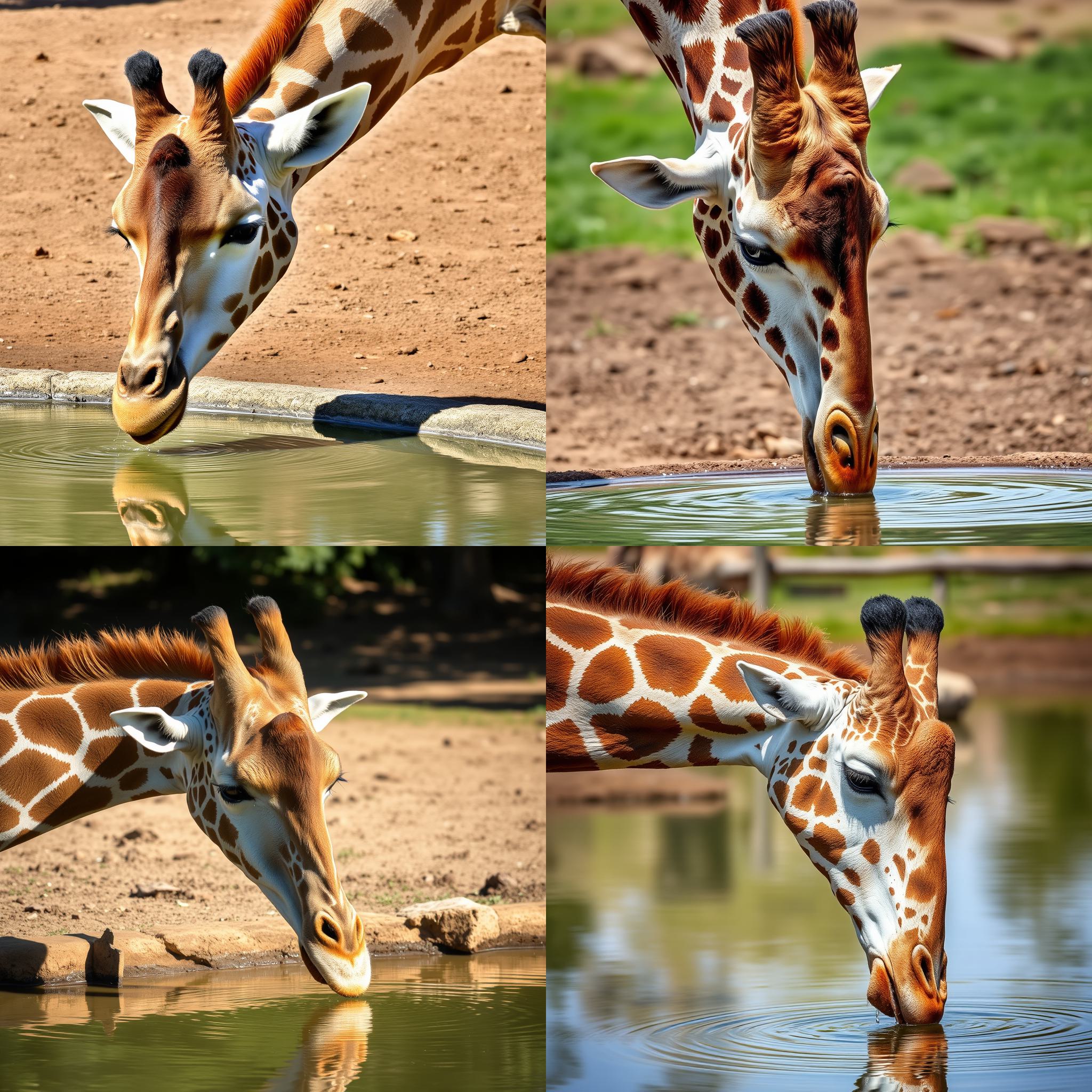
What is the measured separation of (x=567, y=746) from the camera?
4.37 metres

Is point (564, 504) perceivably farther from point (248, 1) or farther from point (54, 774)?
point (248, 1)

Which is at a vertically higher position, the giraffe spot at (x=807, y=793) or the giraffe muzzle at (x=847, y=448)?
the giraffe muzzle at (x=847, y=448)

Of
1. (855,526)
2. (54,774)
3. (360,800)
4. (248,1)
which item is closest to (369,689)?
(360,800)

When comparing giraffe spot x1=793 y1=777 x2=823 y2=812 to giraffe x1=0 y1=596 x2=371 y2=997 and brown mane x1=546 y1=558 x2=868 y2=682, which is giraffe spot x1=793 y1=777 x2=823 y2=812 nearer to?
brown mane x1=546 y1=558 x2=868 y2=682

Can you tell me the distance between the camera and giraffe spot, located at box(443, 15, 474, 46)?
5.91 meters

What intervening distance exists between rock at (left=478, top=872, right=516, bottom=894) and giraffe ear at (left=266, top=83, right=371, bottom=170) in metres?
3.81

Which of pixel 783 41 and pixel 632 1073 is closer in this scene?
pixel 783 41

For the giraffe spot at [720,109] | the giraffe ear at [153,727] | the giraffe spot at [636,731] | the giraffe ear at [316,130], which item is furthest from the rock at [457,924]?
the giraffe spot at [720,109]

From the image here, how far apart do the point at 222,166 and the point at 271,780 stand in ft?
6.17

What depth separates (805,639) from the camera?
4.45m

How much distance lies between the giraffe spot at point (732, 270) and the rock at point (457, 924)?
3043mm

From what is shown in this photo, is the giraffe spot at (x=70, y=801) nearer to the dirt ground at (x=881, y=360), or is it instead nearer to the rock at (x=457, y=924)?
the rock at (x=457, y=924)

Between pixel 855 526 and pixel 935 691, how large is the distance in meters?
0.55

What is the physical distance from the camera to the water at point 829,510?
Answer: 15.0ft
